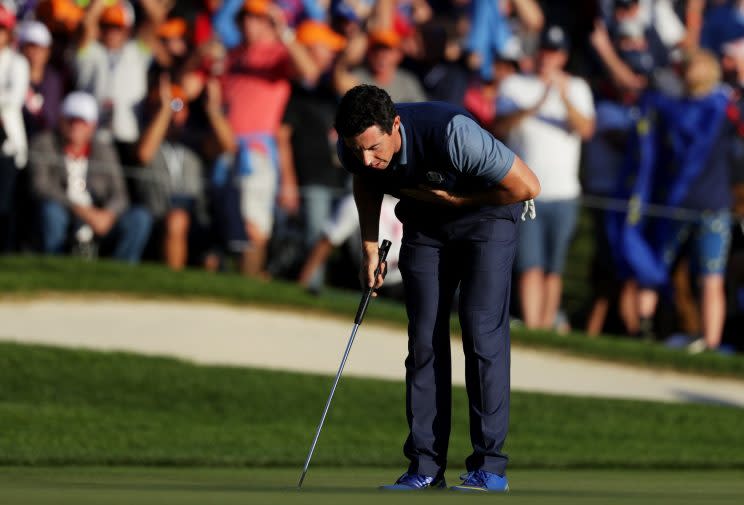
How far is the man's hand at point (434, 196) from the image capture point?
6.65 metres

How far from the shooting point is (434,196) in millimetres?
6672

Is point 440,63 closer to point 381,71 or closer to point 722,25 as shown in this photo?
point 381,71

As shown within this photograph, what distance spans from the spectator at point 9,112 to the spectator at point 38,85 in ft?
0.81

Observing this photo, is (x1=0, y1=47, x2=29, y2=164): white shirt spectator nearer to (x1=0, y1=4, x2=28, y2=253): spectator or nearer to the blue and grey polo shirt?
(x1=0, y1=4, x2=28, y2=253): spectator

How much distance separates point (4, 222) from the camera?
14.3m

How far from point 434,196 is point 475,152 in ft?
0.86

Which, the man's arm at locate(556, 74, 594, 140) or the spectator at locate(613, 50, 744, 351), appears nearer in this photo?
the spectator at locate(613, 50, 744, 351)

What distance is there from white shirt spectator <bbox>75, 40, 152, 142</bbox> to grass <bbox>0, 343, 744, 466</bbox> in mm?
2872

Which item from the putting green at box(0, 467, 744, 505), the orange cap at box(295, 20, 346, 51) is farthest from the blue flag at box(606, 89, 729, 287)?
the putting green at box(0, 467, 744, 505)

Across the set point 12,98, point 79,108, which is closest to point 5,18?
point 12,98

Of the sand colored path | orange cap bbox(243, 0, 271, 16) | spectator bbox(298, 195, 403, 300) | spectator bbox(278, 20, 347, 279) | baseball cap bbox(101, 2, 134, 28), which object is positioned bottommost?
the sand colored path

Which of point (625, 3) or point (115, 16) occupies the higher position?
point (625, 3)

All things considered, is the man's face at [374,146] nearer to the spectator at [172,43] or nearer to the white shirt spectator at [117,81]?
the white shirt spectator at [117,81]

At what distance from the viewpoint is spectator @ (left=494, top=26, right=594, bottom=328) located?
1377cm
